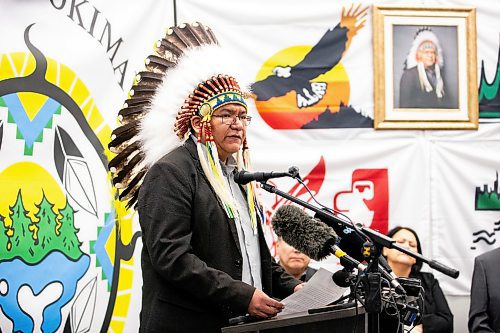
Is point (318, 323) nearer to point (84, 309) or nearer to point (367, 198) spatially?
point (84, 309)

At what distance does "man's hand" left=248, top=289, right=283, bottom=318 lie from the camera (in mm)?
2465

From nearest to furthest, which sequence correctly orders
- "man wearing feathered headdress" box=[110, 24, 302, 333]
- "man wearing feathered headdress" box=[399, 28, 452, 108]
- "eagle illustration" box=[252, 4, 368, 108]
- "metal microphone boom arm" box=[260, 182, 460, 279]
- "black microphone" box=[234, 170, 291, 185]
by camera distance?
"metal microphone boom arm" box=[260, 182, 460, 279]
"black microphone" box=[234, 170, 291, 185]
"man wearing feathered headdress" box=[110, 24, 302, 333]
"eagle illustration" box=[252, 4, 368, 108]
"man wearing feathered headdress" box=[399, 28, 452, 108]

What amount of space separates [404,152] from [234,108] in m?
2.11

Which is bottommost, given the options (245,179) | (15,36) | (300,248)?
(300,248)

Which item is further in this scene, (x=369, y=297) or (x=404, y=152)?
(x=404, y=152)

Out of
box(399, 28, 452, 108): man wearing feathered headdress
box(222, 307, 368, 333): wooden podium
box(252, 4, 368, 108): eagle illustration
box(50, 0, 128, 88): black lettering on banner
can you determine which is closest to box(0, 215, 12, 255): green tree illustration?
box(50, 0, 128, 88): black lettering on banner

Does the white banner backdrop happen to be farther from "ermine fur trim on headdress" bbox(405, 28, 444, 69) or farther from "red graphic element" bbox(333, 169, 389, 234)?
"ermine fur trim on headdress" bbox(405, 28, 444, 69)

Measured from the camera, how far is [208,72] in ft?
9.43

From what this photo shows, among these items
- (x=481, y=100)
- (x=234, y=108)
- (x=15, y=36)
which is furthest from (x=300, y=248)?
(x=481, y=100)

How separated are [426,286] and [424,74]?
4.09 ft

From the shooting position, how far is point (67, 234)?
13.3 ft

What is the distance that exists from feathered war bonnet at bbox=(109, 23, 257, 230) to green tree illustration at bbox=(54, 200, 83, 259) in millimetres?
1095

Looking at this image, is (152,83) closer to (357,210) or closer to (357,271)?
(357,271)

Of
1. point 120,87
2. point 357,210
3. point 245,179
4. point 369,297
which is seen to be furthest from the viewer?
point 357,210
